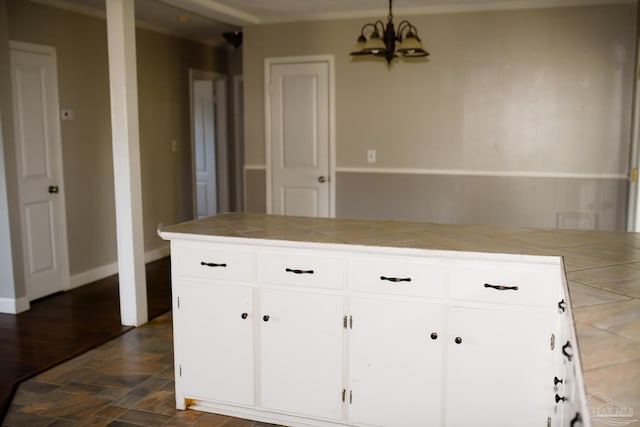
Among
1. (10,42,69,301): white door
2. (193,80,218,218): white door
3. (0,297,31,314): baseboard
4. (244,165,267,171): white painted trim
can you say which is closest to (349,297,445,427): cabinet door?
(0,297,31,314): baseboard

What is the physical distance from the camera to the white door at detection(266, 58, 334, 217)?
577cm

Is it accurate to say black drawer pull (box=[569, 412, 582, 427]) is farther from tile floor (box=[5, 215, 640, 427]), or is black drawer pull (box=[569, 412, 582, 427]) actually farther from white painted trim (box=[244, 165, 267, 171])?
white painted trim (box=[244, 165, 267, 171])

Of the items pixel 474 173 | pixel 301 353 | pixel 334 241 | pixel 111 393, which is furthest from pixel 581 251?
pixel 474 173

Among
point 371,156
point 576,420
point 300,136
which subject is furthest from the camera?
point 300,136

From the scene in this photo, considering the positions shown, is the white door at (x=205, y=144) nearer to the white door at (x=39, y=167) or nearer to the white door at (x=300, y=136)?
the white door at (x=300, y=136)

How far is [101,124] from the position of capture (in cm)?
571

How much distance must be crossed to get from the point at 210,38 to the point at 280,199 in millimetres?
2323

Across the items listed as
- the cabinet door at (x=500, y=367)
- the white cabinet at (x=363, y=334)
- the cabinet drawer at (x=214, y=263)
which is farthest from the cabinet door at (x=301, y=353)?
the cabinet door at (x=500, y=367)

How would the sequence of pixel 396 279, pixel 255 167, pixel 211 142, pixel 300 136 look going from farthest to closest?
pixel 211 142 < pixel 255 167 < pixel 300 136 < pixel 396 279

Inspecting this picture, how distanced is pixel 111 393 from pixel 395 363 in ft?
5.37

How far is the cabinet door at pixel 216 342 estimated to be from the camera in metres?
2.89

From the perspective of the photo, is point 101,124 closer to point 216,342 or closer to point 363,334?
point 216,342

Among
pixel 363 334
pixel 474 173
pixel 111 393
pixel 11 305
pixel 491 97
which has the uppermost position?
pixel 491 97

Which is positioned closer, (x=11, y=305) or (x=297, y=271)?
(x=297, y=271)
